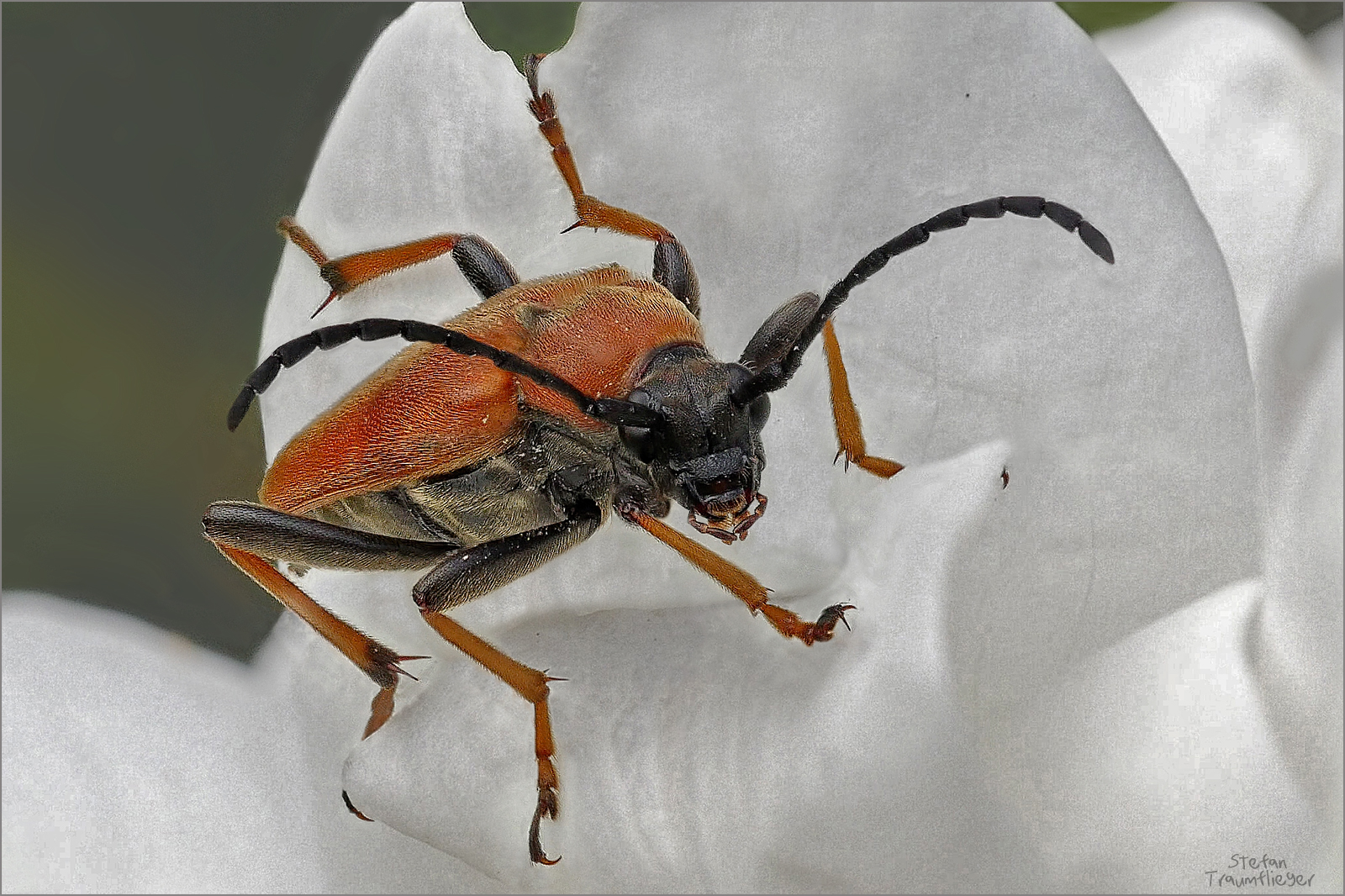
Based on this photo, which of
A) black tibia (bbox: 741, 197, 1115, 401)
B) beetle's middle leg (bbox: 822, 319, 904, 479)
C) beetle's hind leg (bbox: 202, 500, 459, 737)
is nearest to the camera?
black tibia (bbox: 741, 197, 1115, 401)

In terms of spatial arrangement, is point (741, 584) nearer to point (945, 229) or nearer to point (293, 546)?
point (945, 229)

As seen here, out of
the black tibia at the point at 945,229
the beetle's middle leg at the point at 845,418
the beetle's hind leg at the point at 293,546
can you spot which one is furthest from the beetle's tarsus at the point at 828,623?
the beetle's hind leg at the point at 293,546

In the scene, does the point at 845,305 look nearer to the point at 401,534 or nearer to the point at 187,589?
the point at 401,534

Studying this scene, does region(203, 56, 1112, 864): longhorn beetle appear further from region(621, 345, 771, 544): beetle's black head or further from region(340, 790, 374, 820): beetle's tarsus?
region(340, 790, 374, 820): beetle's tarsus

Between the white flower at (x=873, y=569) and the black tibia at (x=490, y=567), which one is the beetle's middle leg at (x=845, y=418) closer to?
the white flower at (x=873, y=569)

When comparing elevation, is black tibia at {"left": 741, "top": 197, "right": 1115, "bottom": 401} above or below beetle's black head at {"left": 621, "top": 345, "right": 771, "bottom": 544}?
above

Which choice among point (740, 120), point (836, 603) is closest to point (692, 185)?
point (740, 120)

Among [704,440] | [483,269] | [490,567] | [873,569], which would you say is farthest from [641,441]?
[873,569]

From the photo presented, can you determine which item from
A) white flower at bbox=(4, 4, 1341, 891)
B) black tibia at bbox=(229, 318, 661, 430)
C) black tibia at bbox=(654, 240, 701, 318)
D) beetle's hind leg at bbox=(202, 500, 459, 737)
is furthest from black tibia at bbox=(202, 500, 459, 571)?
black tibia at bbox=(654, 240, 701, 318)
